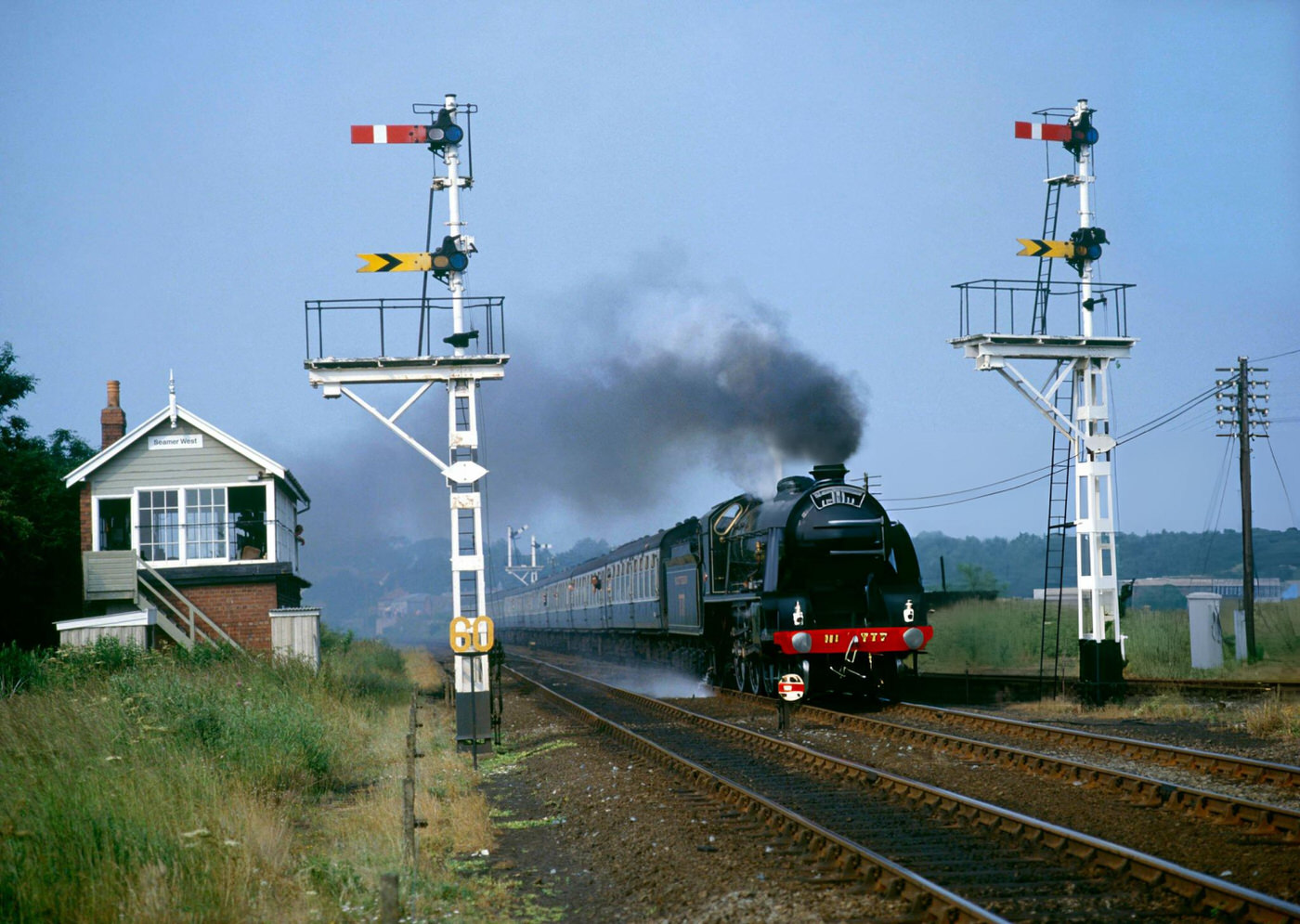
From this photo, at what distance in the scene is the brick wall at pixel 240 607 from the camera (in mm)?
25266

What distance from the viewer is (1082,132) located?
1931 centimetres

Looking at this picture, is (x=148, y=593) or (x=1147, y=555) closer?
(x=148, y=593)

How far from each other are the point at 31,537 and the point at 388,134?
1468 cm

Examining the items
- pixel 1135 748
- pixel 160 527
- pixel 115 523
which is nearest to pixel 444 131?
pixel 1135 748

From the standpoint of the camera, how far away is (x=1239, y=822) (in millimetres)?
A: 9031

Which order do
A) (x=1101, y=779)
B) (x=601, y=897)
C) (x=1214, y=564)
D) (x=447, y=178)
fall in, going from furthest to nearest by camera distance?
1. (x=1214, y=564)
2. (x=447, y=178)
3. (x=1101, y=779)
4. (x=601, y=897)

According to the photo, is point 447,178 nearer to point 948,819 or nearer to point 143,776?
point 143,776

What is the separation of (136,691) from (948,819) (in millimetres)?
9683

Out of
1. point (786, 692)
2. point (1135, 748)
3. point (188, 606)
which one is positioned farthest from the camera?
point (188, 606)

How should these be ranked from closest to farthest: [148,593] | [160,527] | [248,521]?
[148,593], [160,527], [248,521]

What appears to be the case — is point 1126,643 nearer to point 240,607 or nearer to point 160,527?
point 240,607

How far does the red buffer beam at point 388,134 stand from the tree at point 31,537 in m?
12.9

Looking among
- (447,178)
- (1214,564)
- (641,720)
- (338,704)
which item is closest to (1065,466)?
(641,720)

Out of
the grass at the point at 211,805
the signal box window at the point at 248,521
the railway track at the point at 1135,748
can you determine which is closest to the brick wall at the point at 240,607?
the signal box window at the point at 248,521
